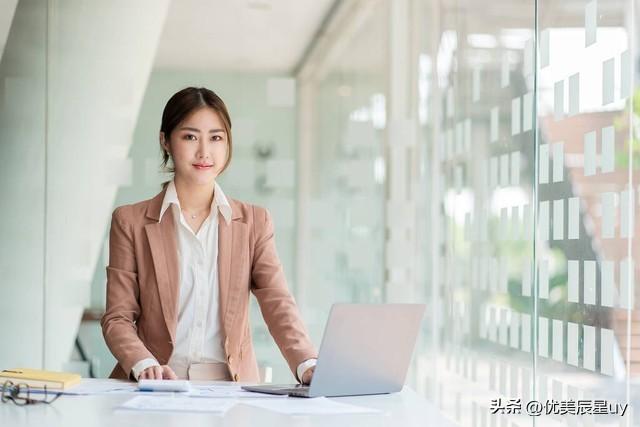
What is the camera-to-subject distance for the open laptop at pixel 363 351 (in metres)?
2.16

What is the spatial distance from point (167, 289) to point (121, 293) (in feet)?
0.39

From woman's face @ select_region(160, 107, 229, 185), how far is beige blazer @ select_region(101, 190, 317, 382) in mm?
108

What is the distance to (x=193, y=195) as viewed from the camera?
2789mm

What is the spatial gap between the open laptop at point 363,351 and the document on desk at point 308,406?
0.05 metres

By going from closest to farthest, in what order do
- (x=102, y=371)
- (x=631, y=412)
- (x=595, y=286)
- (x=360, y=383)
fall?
(x=360, y=383) < (x=631, y=412) < (x=595, y=286) < (x=102, y=371)

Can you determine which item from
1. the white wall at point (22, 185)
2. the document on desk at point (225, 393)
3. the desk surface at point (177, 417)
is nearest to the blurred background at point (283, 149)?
the white wall at point (22, 185)

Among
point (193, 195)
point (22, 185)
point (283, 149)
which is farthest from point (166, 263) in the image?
point (22, 185)

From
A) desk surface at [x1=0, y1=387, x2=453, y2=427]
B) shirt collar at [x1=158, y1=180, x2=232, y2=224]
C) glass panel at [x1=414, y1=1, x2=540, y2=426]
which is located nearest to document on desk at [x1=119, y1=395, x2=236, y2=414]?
desk surface at [x1=0, y1=387, x2=453, y2=427]

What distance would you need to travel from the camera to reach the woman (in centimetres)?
266

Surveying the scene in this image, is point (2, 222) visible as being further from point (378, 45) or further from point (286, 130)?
point (378, 45)

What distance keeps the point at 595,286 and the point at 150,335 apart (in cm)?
118

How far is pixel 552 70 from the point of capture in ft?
10.0

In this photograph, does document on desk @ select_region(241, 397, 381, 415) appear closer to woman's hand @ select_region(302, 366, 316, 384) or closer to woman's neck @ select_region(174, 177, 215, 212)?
woman's hand @ select_region(302, 366, 316, 384)

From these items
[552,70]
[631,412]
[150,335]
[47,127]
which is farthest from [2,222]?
[631,412]
